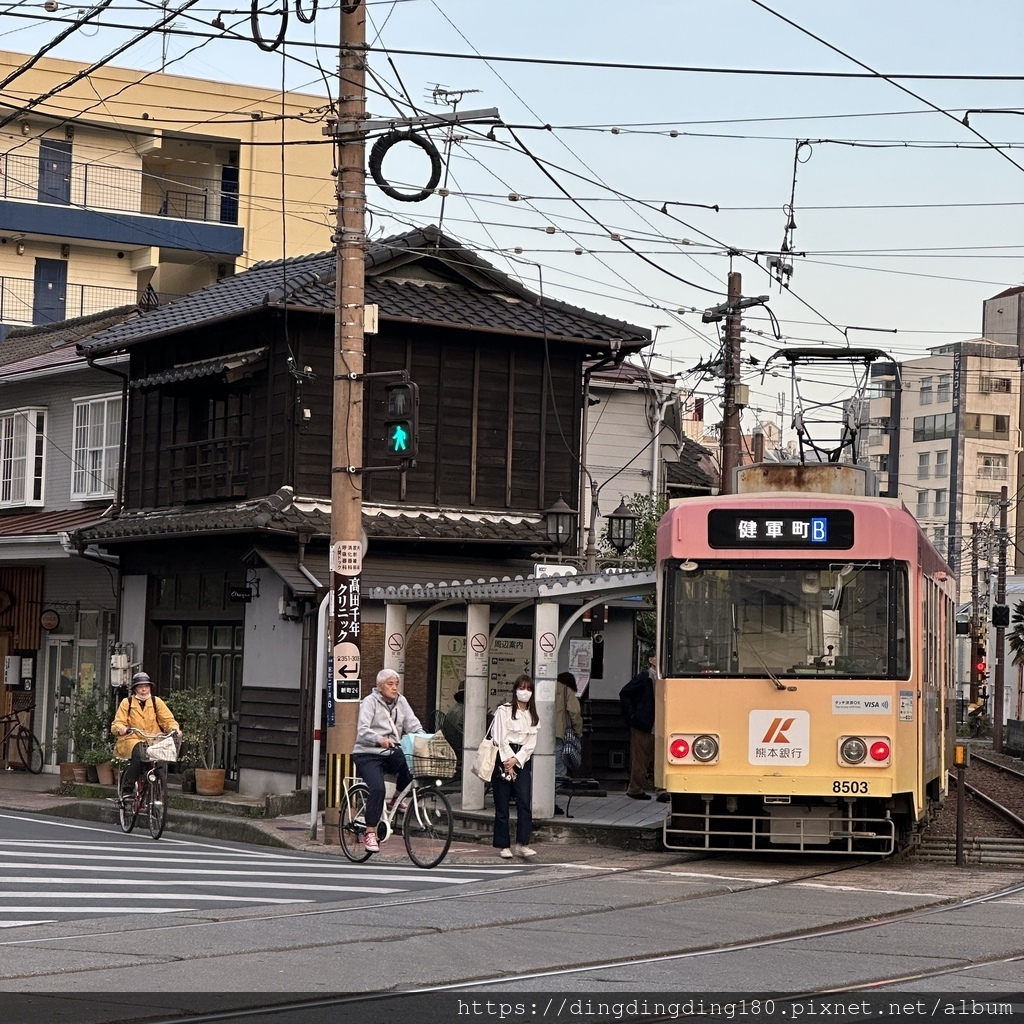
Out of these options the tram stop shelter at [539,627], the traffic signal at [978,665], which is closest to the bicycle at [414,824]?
the tram stop shelter at [539,627]

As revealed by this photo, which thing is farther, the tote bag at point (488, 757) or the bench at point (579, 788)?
the bench at point (579, 788)

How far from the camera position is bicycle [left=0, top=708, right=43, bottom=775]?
3256 centimetres

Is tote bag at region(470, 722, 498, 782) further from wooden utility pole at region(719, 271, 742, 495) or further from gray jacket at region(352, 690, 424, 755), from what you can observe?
wooden utility pole at region(719, 271, 742, 495)

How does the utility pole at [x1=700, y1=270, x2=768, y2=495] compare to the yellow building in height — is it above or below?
below

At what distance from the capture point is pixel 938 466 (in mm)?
76562

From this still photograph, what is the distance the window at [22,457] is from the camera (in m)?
33.0

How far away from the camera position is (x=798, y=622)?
16000mm

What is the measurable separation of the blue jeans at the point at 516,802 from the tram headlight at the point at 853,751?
3.22 m

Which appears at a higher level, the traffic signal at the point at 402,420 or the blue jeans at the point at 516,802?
the traffic signal at the point at 402,420

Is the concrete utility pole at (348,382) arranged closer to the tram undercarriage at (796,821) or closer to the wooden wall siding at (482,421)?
the tram undercarriage at (796,821)

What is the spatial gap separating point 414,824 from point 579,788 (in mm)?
6564

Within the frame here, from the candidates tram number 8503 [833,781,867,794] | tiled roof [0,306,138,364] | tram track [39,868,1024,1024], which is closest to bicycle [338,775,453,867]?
tram number 8503 [833,781,867,794]

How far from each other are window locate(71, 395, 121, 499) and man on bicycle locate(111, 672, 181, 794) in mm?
10756

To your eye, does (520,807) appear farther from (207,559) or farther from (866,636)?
(207,559)
